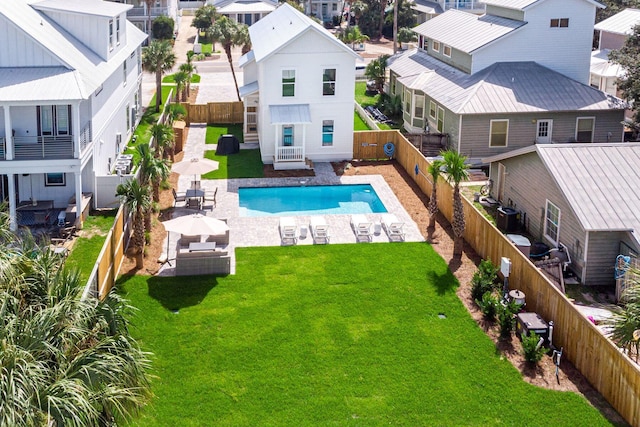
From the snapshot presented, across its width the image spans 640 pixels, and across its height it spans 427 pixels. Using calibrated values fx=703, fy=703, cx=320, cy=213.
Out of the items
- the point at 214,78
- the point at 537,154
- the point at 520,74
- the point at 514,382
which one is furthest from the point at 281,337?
the point at 214,78

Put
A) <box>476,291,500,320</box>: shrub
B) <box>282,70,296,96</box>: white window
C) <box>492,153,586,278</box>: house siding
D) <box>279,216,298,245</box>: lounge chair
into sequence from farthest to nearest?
<box>282,70,296,96</box>: white window
<box>279,216,298,245</box>: lounge chair
<box>492,153,586,278</box>: house siding
<box>476,291,500,320</box>: shrub

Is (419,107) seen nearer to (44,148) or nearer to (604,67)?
(604,67)

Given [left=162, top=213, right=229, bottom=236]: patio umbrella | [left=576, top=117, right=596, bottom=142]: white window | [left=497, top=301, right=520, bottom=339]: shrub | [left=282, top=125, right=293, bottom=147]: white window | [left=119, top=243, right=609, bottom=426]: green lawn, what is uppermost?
[left=576, top=117, right=596, bottom=142]: white window

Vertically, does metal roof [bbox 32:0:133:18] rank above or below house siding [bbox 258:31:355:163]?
above

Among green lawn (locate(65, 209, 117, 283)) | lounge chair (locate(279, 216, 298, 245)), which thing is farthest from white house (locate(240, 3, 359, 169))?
green lawn (locate(65, 209, 117, 283))

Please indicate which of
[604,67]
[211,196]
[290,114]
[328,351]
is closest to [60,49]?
[211,196]

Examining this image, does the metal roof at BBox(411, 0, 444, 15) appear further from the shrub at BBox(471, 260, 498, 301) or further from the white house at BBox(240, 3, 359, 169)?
the shrub at BBox(471, 260, 498, 301)

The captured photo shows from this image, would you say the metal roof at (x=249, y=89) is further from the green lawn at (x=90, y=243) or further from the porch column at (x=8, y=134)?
the porch column at (x=8, y=134)
